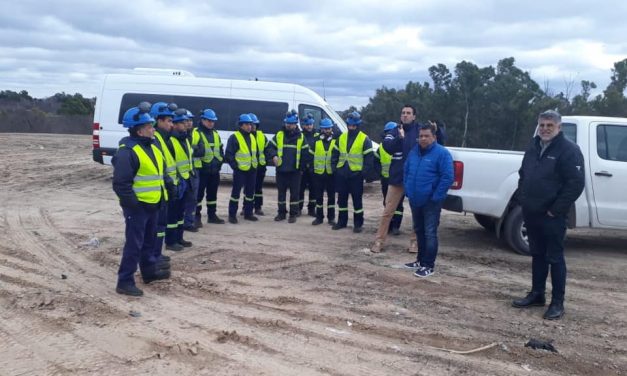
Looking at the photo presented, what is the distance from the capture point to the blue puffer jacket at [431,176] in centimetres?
734

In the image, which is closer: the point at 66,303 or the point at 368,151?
the point at 66,303

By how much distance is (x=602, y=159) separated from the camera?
8.66 metres

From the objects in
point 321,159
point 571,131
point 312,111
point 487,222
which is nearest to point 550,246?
point 571,131

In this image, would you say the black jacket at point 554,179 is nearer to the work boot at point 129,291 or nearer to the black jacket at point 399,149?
the black jacket at point 399,149

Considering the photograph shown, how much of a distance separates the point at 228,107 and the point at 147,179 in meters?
8.93

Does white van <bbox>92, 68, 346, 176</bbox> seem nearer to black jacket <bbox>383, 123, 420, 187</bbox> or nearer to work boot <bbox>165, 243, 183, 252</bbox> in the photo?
black jacket <bbox>383, 123, 420, 187</bbox>

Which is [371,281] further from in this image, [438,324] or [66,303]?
[66,303]

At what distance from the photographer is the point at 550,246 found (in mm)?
6230

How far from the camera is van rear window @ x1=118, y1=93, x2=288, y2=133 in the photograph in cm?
1518

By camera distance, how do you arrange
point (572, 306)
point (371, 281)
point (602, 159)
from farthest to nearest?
1. point (602, 159)
2. point (371, 281)
3. point (572, 306)

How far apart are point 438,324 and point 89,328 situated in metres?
3.19

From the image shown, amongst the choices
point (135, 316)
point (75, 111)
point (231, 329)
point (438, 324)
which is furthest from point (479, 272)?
point (75, 111)

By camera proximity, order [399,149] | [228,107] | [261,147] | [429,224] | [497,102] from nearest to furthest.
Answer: [429,224]
[399,149]
[261,147]
[228,107]
[497,102]

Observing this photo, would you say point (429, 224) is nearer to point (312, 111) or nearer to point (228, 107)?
point (312, 111)
